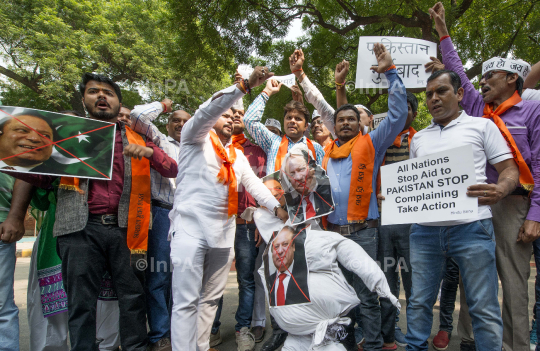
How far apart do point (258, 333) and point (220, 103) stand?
2334 mm

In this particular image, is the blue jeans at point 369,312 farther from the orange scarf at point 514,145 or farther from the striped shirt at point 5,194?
the striped shirt at point 5,194

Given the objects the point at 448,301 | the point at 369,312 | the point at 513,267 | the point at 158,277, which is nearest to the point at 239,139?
the point at 158,277

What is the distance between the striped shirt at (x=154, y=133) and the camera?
9.28ft

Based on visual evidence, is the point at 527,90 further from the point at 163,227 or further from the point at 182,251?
the point at 163,227

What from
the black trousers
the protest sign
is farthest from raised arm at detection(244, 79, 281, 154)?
the black trousers

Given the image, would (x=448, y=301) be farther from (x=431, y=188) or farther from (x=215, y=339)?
(x=215, y=339)

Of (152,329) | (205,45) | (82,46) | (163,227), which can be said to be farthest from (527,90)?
(82,46)

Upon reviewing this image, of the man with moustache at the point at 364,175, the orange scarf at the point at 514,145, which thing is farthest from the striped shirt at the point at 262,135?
the orange scarf at the point at 514,145

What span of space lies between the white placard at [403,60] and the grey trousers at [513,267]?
1418 mm

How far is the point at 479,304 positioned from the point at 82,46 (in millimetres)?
14692

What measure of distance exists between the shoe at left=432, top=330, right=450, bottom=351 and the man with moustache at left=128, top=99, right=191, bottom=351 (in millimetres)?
2419

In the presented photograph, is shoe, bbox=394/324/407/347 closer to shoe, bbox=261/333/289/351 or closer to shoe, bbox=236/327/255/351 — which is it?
shoe, bbox=261/333/289/351

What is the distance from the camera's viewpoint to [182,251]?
2480mm

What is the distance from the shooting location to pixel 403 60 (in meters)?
3.35
